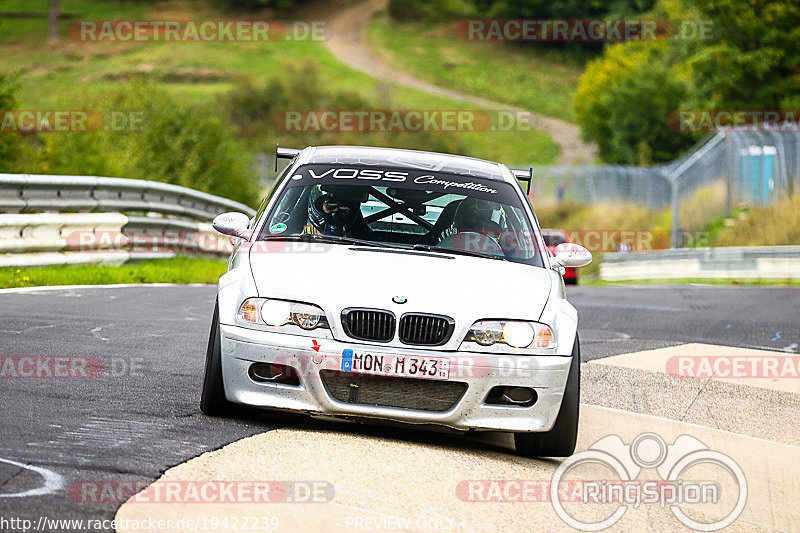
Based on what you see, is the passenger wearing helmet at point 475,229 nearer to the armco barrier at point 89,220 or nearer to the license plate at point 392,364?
the license plate at point 392,364

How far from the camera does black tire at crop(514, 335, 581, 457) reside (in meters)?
6.55

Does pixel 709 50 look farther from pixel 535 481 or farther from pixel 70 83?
pixel 70 83

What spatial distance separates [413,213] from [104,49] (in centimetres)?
11435

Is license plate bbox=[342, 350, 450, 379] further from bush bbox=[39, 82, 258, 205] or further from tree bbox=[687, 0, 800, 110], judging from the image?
Result: tree bbox=[687, 0, 800, 110]

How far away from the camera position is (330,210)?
7531mm

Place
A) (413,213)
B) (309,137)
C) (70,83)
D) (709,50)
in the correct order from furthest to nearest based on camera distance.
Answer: (70,83), (309,137), (709,50), (413,213)

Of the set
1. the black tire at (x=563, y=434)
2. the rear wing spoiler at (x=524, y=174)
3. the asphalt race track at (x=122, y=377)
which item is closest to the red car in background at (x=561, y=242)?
the asphalt race track at (x=122, y=377)

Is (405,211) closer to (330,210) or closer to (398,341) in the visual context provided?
(330,210)

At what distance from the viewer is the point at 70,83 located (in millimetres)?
98688

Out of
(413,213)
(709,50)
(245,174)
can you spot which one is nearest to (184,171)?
(245,174)

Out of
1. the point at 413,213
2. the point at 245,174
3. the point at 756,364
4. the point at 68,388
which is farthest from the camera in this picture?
the point at 245,174

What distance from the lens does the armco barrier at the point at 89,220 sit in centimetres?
1402

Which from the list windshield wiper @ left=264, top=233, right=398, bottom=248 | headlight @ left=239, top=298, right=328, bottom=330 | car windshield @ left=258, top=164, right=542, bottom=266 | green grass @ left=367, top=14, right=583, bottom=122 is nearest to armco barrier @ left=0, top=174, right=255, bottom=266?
car windshield @ left=258, top=164, right=542, bottom=266

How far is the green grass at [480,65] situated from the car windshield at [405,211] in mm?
95326
